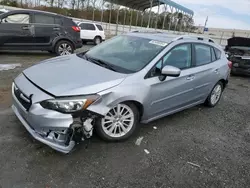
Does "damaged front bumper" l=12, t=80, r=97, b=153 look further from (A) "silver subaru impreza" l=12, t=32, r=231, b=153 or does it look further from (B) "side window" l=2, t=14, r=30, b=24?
(B) "side window" l=2, t=14, r=30, b=24

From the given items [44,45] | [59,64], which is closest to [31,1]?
[44,45]

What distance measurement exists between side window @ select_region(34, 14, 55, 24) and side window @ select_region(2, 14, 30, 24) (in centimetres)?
30

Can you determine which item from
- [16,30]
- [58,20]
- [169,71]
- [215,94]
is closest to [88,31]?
[58,20]

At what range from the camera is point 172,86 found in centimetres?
359

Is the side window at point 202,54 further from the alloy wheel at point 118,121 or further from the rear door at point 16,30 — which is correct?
the rear door at point 16,30

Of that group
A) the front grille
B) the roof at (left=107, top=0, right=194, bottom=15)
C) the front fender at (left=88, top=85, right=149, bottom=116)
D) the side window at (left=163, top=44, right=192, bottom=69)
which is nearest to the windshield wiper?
the front fender at (left=88, top=85, right=149, bottom=116)

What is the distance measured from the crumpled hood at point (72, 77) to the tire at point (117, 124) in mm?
409

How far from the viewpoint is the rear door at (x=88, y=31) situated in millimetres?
15953

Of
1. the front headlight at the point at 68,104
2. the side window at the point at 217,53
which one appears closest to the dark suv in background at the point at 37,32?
the side window at the point at 217,53

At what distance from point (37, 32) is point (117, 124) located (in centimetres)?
696

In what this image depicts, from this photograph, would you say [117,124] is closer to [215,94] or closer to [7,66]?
[215,94]

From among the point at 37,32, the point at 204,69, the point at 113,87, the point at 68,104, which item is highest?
the point at 37,32

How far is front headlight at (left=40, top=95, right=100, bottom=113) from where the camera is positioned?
2.54 meters

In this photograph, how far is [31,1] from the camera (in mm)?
34188
